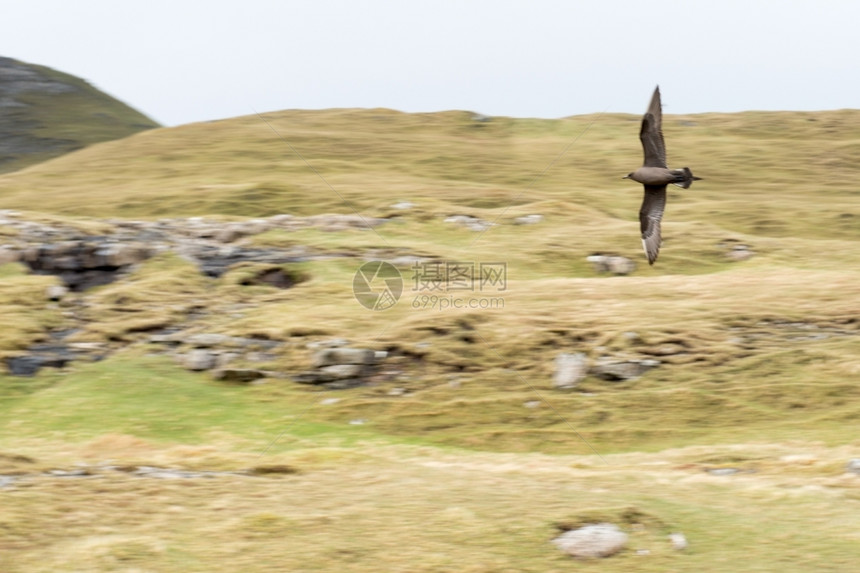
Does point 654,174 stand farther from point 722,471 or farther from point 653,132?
point 722,471

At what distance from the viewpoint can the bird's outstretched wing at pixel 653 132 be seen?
60.2ft

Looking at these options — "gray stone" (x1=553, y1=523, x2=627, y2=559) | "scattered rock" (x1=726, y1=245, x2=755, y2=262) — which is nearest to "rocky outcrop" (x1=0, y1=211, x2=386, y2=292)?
"scattered rock" (x1=726, y1=245, x2=755, y2=262)

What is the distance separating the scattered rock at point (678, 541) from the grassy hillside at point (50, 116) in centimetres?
7877

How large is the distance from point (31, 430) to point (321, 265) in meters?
12.2

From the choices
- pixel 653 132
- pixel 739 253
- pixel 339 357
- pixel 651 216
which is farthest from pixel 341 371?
pixel 739 253

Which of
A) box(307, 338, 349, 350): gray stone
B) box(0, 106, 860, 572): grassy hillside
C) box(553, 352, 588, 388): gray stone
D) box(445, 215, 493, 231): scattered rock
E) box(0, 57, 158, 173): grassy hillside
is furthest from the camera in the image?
box(0, 57, 158, 173): grassy hillside

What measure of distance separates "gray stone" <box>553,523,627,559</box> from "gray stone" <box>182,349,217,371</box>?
12822 millimetres

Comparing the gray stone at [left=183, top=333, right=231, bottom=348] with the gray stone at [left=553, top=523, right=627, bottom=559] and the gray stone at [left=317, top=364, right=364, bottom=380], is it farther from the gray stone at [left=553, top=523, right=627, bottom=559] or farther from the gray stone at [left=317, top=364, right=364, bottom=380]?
the gray stone at [left=553, top=523, right=627, bottom=559]

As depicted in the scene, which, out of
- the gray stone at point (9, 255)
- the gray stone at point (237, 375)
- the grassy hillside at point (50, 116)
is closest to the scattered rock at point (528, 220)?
the gray stone at point (237, 375)

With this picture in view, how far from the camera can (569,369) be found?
66.7ft

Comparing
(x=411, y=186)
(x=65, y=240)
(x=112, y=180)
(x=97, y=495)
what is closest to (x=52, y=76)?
(x=112, y=180)

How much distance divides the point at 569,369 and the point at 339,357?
16.8 ft

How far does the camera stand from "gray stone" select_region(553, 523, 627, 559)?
33.1ft

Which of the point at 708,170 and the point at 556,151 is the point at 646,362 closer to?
the point at 708,170
